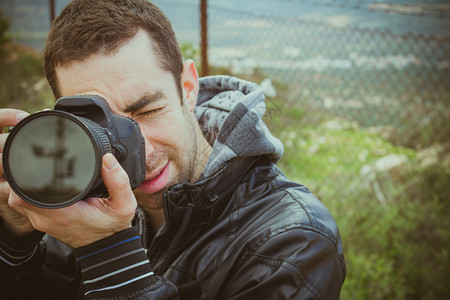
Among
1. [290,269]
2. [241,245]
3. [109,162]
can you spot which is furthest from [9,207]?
[290,269]

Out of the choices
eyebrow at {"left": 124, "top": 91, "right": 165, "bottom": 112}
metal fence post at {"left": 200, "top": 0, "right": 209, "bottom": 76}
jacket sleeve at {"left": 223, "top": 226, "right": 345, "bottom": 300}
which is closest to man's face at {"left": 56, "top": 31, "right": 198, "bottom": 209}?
eyebrow at {"left": 124, "top": 91, "right": 165, "bottom": 112}

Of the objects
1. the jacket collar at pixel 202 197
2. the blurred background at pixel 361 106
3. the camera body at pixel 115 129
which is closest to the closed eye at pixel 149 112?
the camera body at pixel 115 129

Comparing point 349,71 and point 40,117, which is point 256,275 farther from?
point 349,71

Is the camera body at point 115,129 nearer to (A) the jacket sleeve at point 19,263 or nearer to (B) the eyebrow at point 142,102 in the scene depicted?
(B) the eyebrow at point 142,102

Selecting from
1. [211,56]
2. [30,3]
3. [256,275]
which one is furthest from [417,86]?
[30,3]

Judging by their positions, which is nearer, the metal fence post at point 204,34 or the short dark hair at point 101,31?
the short dark hair at point 101,31

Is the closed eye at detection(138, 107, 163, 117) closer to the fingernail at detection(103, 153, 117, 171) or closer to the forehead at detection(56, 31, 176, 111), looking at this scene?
the forehead at detection(56, 31, 176, 111)

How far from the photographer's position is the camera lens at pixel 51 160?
2.91 feet

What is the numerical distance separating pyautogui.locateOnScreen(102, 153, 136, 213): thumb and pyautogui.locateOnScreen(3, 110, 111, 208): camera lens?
2 centimetres

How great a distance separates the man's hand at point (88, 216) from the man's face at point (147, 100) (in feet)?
1.00

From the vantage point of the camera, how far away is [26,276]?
130 centimetres

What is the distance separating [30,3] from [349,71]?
518 centimetres

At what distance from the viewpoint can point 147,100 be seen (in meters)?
1.24

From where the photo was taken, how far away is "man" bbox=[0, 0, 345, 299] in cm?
99
